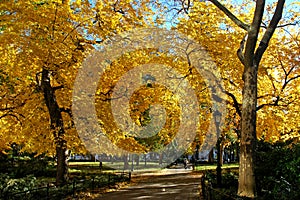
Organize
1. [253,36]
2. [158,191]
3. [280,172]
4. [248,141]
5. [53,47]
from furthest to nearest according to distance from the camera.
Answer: [158,191] → [53,47] → [280,172] → [253,36] → [248,141]

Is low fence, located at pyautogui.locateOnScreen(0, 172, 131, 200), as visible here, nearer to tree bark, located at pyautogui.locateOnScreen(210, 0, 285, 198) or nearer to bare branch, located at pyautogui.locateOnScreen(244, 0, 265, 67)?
tree bark, located at pyautogui.locateOnScreen(210, 0, 285, 198)

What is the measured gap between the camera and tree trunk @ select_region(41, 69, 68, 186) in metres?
15.5

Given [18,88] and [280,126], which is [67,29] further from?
[280,126]

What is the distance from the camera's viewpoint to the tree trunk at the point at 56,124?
15.5 m

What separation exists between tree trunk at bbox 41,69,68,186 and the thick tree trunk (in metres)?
8.67

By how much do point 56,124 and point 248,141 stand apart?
377 inches

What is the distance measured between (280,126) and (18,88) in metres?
13.2

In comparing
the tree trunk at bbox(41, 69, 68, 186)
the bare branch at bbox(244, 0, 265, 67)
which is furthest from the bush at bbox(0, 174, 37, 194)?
the bare branch at bbox(244, 0, 265, 67)

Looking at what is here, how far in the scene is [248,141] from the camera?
356 inches

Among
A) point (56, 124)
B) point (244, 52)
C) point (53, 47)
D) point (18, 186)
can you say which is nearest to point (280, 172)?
point (244, 52)

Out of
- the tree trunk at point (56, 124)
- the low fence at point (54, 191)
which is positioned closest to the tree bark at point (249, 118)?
the low fence at point (54, 191)

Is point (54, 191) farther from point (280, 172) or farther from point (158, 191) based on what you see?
point (280, 172)

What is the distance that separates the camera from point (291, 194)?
24.1ft

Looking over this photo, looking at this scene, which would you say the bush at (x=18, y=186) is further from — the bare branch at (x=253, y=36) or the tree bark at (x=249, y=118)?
the bare branch at (x=253, y=36)
